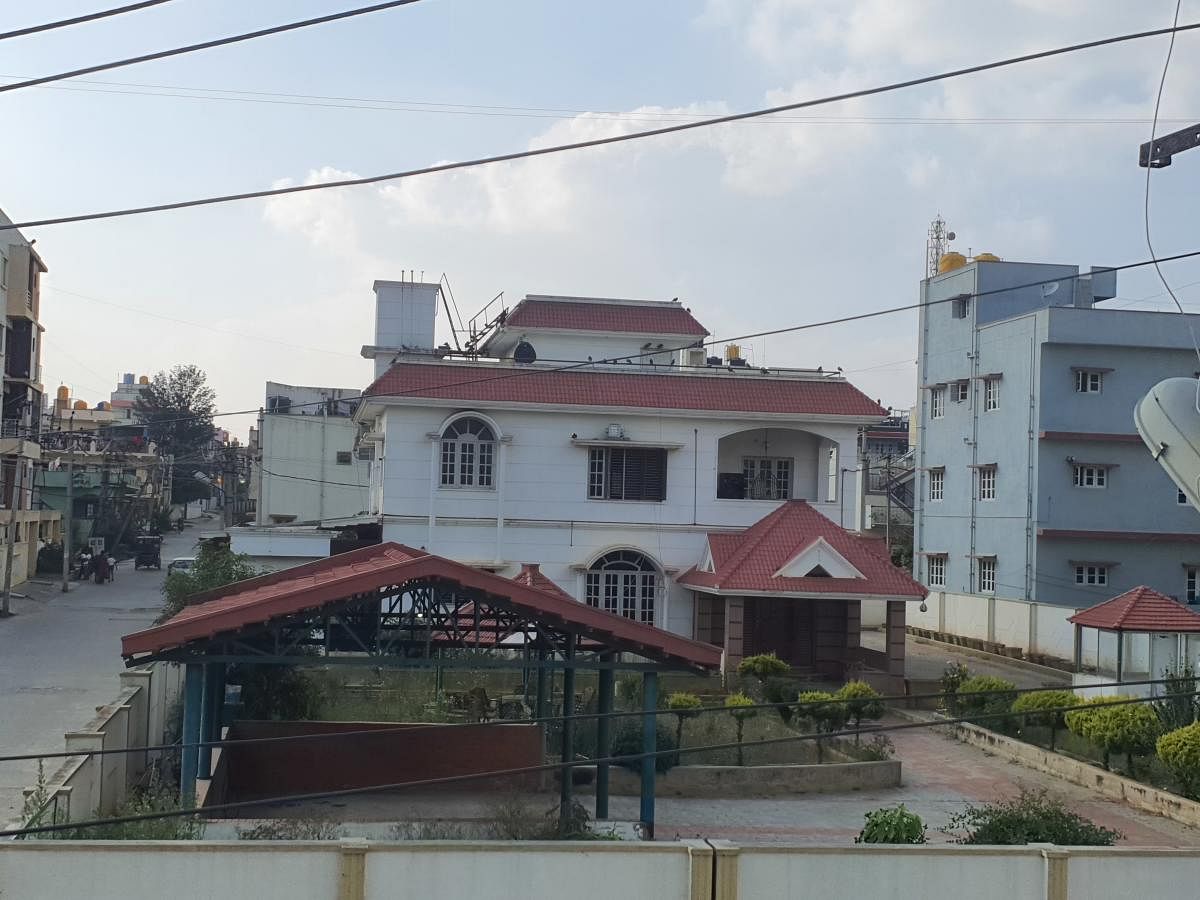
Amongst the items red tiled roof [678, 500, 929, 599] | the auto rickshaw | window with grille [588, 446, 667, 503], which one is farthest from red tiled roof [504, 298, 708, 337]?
the auto rickshaw

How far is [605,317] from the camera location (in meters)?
40.2

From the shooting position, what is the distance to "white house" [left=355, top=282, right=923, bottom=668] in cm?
3116

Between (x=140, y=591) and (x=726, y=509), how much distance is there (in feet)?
96.3

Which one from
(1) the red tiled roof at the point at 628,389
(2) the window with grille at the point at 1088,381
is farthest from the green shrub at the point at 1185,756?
(2) the window with grille at the point at 1088,381

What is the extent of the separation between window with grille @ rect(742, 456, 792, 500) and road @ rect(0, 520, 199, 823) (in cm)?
1568

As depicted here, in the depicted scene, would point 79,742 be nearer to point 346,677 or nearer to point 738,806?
point 738,806

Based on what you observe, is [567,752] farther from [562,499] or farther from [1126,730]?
A: [562,499]

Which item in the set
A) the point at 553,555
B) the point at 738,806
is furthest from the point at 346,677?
the point at 738,806

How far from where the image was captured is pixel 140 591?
52000 mm

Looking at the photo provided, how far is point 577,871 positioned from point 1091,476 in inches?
1196

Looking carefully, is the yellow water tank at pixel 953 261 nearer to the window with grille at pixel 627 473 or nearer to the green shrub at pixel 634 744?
the window with grille at pixel 627 473

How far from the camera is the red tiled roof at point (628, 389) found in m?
31.3

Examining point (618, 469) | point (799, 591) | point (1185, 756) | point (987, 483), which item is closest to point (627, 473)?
point (618, 469)

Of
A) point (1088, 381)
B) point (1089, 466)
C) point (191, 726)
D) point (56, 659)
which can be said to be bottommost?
point (56, 659)
